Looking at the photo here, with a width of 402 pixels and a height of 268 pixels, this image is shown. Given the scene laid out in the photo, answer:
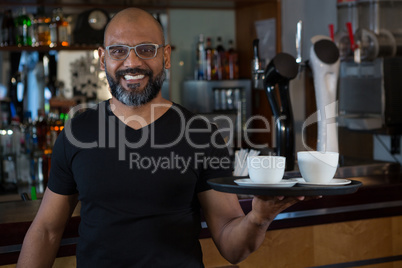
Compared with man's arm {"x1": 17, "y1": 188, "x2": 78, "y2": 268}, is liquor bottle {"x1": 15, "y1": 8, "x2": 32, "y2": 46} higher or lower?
higher

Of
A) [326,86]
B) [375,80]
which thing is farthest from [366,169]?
[375,80]

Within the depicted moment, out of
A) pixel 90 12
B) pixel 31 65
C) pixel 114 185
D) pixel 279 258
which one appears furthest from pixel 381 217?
pixel 31 65

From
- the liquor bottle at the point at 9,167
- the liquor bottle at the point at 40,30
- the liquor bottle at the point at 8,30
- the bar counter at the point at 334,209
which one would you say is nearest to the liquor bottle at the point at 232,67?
the liquor bottle at the point at 40,30

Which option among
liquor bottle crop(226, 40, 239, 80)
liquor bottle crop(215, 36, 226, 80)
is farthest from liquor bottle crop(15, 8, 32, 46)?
liquor bottle crop(226, 40, 239, 80)

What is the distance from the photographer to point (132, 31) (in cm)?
165

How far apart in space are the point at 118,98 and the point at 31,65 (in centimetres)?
289

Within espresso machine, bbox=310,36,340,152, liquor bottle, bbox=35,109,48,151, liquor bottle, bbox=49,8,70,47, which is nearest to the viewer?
espresso machine, bbox=310,36,340,152

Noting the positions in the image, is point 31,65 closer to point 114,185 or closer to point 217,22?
point 217,22

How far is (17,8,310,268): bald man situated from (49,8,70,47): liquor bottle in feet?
8.16

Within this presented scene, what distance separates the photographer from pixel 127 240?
1.56m

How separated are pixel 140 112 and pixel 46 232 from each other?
1.37ft

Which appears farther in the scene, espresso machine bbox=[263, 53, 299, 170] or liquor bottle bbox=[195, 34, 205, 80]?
liquor bottle bbox=[195, 34, 205, 80]

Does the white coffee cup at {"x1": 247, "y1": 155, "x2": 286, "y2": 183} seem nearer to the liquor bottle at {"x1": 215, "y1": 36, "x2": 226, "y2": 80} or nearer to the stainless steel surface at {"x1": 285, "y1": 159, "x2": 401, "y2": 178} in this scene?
the stainless steel surface at {"x1": 285, "y1": 159, "x2": 401, "y2": 178}

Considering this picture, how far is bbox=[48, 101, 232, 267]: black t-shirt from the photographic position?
1.56 metres
